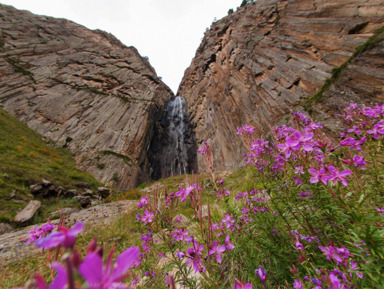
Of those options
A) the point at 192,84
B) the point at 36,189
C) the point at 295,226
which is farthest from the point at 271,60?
the point at 36,189

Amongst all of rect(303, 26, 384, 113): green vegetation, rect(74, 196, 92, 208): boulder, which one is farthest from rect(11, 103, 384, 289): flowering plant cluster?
rect(303, 26, 384, 113): green vegetation

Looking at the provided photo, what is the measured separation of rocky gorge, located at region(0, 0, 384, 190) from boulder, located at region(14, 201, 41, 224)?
29.4 ft

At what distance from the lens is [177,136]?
2673cm

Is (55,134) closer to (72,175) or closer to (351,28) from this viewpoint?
(72,175)

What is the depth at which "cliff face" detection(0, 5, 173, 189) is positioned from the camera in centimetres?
1794

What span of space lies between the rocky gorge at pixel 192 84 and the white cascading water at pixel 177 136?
0.16m

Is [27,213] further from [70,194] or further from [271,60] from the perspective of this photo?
[271,60]

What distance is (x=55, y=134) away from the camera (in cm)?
1838

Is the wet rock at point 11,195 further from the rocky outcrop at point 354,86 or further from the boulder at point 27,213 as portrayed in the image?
the rocky outcrop at point 354,86

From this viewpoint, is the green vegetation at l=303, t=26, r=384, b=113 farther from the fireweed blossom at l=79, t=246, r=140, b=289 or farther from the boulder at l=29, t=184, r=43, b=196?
the boulder at l=29, t=184, r=43, b=196

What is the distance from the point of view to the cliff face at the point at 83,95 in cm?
1794

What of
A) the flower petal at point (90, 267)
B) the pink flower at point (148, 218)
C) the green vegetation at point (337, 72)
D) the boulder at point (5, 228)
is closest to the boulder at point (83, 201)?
the boulder at point (5, 228)

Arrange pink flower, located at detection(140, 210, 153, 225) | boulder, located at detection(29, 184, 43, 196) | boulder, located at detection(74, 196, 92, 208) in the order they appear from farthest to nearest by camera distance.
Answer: boulder, located at detection(74, 196, 92, 208) < boulder, located at detection(29, 184, 43, 196) < pink flower, located at detection(140, 210, 153, 225)

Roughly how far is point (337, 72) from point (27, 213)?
58.1ft
